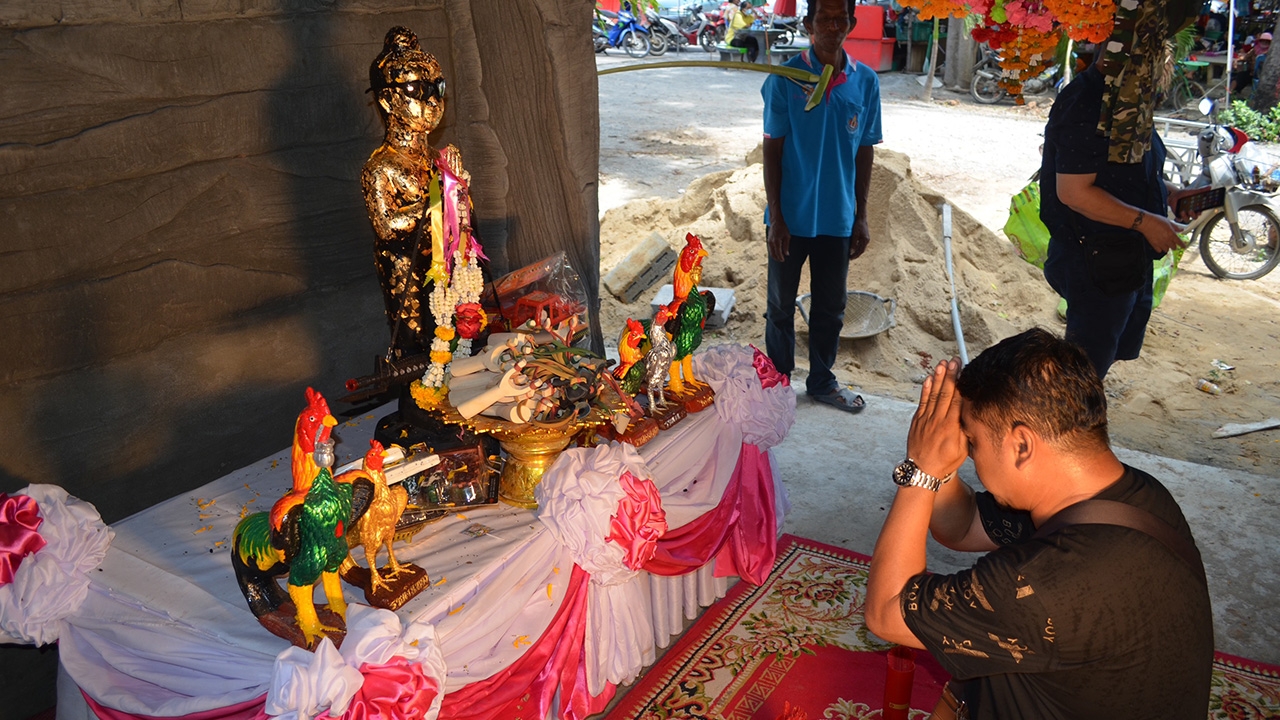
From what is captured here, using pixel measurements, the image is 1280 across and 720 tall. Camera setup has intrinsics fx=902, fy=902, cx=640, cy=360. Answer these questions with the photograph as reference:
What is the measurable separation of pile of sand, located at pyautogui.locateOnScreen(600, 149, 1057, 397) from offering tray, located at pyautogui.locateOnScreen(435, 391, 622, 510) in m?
3.61

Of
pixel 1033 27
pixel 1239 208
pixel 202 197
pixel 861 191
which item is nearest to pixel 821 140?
pixel 861 191

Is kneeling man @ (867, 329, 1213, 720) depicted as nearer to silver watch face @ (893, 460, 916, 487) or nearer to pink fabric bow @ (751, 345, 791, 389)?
silver watch face @ (893, 460, 916, 487)

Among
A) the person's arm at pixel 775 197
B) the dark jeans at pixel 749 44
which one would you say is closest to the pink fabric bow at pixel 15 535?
the person's arm at pixel 775 197

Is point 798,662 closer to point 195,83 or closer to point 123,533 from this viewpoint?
point 123,533

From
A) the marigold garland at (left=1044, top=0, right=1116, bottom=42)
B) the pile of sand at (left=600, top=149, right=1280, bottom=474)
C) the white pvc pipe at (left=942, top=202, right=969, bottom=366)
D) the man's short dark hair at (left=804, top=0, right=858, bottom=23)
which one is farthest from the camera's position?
the white pvc pipe at (left=942, top=202, right=969, bottom=366)

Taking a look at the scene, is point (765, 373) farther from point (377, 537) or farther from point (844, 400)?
point (844, 400)

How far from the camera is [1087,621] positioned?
4.73 feet

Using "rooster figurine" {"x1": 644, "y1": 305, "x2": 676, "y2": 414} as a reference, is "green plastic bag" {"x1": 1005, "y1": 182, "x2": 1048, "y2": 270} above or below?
below

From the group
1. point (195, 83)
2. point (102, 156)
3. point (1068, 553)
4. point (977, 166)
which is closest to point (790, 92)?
point (195, 83)

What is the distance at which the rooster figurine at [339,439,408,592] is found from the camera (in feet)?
5.83

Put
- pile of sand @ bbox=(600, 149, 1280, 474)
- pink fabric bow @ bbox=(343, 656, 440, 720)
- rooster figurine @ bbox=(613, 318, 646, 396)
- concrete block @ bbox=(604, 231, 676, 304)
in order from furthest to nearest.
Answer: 1. concrete block @ bbox=(604, 231, 676, 304)
2. pile of sand @ bbox=(600, 149, 1280, 474)
3. rooster figurine @ bbox=(613, 318, 646, 396)
4. pink fabric bow @ bbox=(343, 656, 440, 720)

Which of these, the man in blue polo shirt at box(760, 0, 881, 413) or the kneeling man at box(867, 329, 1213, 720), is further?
the man in blue polo shirt at box(760, 0, 881, 413)

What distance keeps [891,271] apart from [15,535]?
5.75m

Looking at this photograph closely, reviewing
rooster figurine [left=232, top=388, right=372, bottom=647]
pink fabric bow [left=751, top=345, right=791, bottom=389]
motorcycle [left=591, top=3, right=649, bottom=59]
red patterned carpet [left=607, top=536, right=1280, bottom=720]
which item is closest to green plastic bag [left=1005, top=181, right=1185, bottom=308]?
red patterned carpet [left=607, top=536, right=1280, bottom=720]
